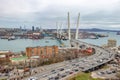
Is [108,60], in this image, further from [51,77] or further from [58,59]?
[51,77]

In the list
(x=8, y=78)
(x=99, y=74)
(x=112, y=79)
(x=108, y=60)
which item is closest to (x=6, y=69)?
(x=8, y=78)

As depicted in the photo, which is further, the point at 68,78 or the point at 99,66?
the point at 99,66

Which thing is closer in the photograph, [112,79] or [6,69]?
[112,79]

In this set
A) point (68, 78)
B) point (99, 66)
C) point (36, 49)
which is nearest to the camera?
point (68, 78)

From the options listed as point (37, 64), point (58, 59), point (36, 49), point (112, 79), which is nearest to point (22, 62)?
point (37, 64)

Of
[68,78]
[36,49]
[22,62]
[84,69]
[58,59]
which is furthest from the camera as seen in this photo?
[36,49]

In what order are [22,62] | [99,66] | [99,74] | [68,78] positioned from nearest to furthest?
[68,78] → [99,74] → [99,66] → [22,62]

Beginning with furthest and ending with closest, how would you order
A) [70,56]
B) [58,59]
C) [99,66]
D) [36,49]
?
[36,49] → [70,56] → [58,59] → [99,66]

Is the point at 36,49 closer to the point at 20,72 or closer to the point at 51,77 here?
the point at 20,72
